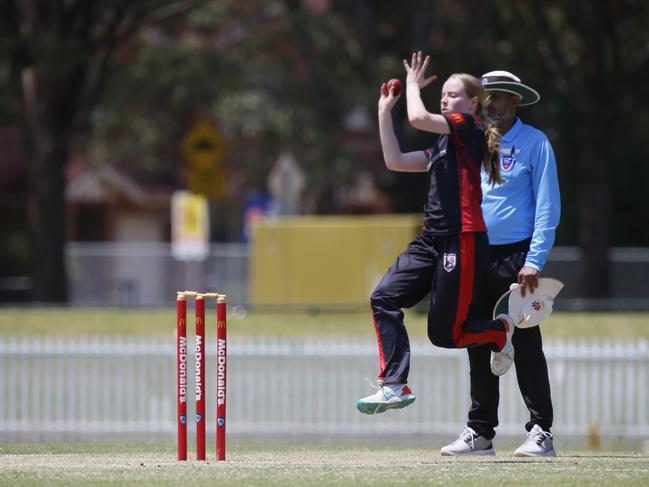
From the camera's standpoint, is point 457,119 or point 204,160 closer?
point 457,119

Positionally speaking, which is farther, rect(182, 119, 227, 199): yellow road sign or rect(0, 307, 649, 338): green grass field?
rect(182, 119, 227, 199): yellow road sign

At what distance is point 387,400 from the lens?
288 inches

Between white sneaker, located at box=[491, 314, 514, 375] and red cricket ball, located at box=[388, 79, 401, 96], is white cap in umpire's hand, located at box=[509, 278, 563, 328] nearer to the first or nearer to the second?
white sneaker, located at box=[491, 314, 514, 375]

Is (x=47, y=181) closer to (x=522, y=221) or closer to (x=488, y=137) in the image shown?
(x=522, y=221)

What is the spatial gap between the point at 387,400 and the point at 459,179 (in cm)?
119

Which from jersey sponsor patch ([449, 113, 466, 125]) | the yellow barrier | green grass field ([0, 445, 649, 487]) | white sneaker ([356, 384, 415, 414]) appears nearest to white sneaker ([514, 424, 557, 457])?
green grass field ([0, 445, 649, 487])

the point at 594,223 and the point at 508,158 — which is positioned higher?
the point at 508,158

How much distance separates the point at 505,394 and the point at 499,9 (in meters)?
12.5

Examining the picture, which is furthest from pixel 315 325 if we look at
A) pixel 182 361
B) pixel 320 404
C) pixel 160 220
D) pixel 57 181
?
pixel 160 220

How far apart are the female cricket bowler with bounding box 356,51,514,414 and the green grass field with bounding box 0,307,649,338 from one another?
9124mm

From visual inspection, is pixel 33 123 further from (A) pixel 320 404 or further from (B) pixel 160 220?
(B) pixel 160 220

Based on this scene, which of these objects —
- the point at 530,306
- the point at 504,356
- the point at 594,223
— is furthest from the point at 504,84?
the point at 594,223

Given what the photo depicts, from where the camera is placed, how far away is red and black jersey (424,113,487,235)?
740cm

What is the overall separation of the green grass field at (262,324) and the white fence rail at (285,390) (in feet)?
6.67
